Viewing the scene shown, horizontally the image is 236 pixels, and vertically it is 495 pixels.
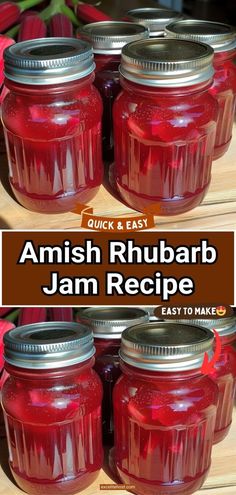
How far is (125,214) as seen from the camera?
891 mm

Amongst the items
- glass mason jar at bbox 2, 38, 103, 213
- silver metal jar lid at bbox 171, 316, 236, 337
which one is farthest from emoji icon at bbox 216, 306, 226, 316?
glass mason jar at bbox 2, 38, 103, 213

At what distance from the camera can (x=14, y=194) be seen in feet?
2.99

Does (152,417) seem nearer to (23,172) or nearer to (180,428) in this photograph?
(180,428)

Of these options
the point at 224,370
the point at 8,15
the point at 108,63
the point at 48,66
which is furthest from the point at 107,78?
the point at 224,370

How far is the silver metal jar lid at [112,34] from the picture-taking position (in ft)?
2.92

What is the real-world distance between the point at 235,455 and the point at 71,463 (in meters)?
0.23

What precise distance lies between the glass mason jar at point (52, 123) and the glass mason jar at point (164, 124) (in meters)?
0.04

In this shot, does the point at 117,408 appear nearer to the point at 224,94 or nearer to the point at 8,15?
the point at 224,94

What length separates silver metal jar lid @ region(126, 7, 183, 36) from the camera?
3.42 ft

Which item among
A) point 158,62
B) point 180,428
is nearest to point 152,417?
point 180,428

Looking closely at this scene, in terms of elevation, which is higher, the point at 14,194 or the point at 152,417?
Result: the point at 14,194

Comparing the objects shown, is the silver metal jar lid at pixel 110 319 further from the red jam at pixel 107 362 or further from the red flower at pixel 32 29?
the red flower at pixel 32 29

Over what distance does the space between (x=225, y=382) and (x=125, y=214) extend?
30 cm

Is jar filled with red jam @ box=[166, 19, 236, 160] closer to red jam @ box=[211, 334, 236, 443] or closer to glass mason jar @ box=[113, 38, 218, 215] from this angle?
glass mason jar @ box=[113, 38, 218, 215]
